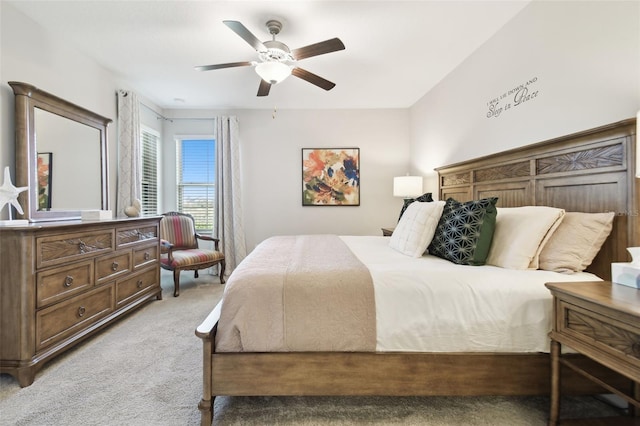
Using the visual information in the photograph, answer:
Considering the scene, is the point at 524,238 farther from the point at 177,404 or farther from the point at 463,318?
the point at 177,404

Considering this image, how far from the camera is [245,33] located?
1.86m

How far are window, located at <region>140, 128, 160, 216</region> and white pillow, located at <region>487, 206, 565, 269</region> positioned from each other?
4.26m

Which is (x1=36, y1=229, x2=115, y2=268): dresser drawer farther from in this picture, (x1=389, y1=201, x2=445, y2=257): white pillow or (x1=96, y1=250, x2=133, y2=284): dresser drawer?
(x1=389, y1=201, x2=445, y2=257): white pillow

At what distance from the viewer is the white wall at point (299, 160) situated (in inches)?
168

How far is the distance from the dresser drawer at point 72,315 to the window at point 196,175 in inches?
88.0

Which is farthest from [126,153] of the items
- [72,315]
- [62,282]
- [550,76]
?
[550,76]

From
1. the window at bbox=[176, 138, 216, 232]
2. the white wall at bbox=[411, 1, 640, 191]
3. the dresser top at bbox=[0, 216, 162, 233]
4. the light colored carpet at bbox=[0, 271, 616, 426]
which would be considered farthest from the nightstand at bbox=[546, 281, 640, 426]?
the window at bbox=[176, 138, 216, 232]

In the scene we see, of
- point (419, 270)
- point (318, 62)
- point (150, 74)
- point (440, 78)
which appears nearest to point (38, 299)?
point (419, 270)

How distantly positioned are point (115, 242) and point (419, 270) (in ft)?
8.28

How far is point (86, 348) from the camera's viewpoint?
203cm

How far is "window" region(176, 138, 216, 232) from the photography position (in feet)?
14.3

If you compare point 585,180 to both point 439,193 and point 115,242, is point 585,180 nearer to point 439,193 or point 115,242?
point 439,193

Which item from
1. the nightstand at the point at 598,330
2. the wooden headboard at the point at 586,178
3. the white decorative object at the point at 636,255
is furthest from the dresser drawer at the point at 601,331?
the wooden headboard at the point at 586,178

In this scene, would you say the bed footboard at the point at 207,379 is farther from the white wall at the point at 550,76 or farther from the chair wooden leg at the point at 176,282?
the white wall at the point at 550,76
